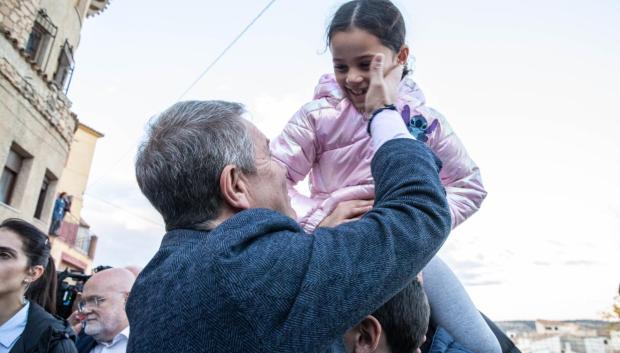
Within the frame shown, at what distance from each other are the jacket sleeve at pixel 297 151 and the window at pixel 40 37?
11702 millimetres

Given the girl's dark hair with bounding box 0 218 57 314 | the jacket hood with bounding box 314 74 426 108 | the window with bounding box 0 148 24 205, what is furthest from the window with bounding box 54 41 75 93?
the jacket hood with bounding box 314 74 426 108

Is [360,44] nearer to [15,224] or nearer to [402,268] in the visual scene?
[402,268]

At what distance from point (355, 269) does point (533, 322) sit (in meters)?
68.1

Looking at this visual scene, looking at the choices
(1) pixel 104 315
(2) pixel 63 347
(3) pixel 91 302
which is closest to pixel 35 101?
(3) pixel 91 302

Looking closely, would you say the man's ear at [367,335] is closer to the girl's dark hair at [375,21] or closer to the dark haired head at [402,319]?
the dark haired head at [402,319]

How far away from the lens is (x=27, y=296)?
3354 millimetres

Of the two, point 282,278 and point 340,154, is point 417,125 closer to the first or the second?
point 340,154

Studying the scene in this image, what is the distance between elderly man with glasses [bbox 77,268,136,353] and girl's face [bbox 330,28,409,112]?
8.76ft

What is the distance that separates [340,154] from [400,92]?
34 cm

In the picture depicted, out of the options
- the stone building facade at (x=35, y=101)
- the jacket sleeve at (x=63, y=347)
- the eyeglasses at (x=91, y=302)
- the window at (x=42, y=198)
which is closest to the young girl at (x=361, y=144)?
the jacket sleeve at (x=63, y=347)

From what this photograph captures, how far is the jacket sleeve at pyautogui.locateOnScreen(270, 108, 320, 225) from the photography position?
66.6 inches

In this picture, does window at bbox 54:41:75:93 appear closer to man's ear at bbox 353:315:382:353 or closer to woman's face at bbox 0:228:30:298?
woman's face at bbox 0:228:30:298

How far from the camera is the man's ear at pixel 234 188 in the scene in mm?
1072

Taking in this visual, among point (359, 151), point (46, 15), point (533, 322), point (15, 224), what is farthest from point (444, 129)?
point (533, 322)
